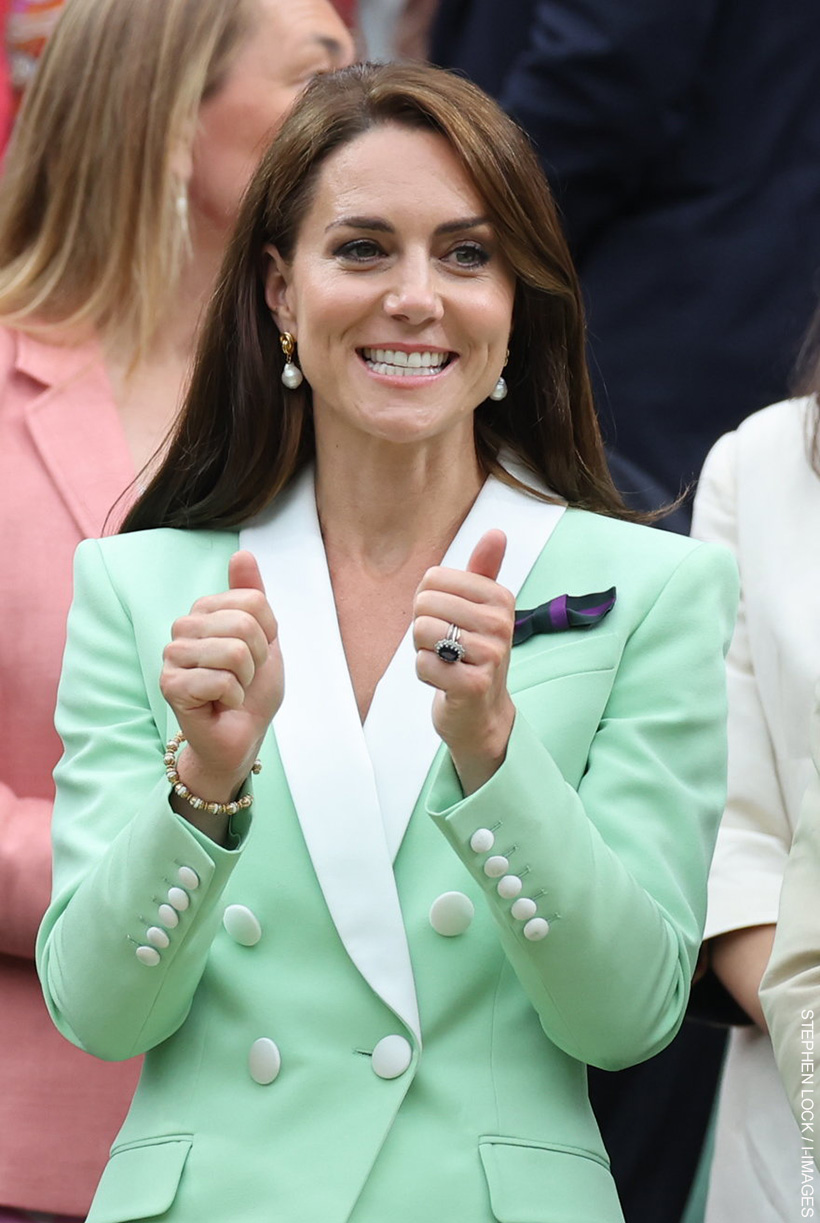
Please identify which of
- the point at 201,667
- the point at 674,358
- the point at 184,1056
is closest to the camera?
the point at 201,667

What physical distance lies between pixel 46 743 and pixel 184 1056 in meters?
0.87

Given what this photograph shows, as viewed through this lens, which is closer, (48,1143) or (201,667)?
(201,667)

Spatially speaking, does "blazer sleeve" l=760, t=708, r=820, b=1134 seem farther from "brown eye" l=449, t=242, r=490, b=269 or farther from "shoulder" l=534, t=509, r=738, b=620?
"brown eye" l=449, t=242, r=490, b=269

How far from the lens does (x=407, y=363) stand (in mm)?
2734

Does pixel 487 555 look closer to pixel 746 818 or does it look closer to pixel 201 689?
pixel 201 689

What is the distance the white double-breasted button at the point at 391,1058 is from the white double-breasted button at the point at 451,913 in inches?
5.5

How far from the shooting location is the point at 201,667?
233 cm

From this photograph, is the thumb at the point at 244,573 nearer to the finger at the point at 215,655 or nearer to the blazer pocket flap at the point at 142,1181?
the finger at the point at 215,655

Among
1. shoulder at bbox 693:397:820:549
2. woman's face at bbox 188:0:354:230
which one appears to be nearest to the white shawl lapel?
shoulder at bbox 693:397:820:549

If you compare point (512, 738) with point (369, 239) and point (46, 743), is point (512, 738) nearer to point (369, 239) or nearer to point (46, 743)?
point (369, 239)

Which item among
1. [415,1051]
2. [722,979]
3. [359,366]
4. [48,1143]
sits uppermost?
[359,366]

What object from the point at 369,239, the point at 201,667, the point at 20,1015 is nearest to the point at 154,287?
the point at 369,239

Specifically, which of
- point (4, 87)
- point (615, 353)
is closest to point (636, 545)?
point (615, 353)

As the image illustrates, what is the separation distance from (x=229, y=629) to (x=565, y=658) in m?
0.49
